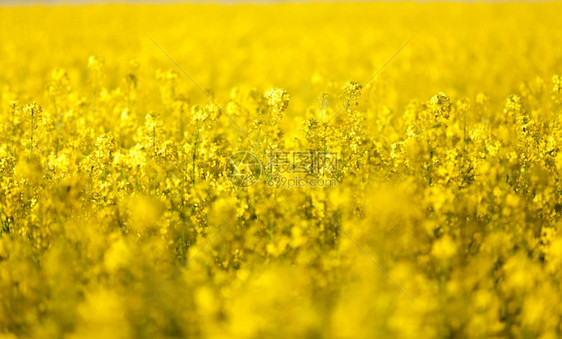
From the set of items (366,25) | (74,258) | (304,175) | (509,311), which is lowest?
(509,311)

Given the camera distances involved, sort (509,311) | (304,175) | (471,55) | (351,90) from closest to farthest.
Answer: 1. (509,311)
2. (304,175)
3. (351,90)
4. (471,55)

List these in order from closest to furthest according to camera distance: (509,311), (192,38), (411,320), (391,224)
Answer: (411,320) → (509,311) → (391,224) → (192,38)

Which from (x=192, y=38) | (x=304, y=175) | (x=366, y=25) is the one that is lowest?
(x=304, y=175)

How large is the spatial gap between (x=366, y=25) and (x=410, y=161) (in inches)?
547

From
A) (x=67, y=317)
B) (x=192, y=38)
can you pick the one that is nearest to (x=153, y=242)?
(x=67, y=317)

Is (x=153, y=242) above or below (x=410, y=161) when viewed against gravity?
below

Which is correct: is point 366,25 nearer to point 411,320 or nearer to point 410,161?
point 410,161

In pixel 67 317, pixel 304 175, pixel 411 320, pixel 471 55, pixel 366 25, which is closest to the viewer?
pixel 411 320

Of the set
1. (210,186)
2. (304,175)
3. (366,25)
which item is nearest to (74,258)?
(210,186)

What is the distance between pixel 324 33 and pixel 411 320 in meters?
13.9

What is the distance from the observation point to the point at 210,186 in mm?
3535

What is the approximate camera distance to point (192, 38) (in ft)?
47.4

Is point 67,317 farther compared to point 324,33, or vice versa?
point 324,33

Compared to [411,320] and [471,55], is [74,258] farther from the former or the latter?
[471,55]
